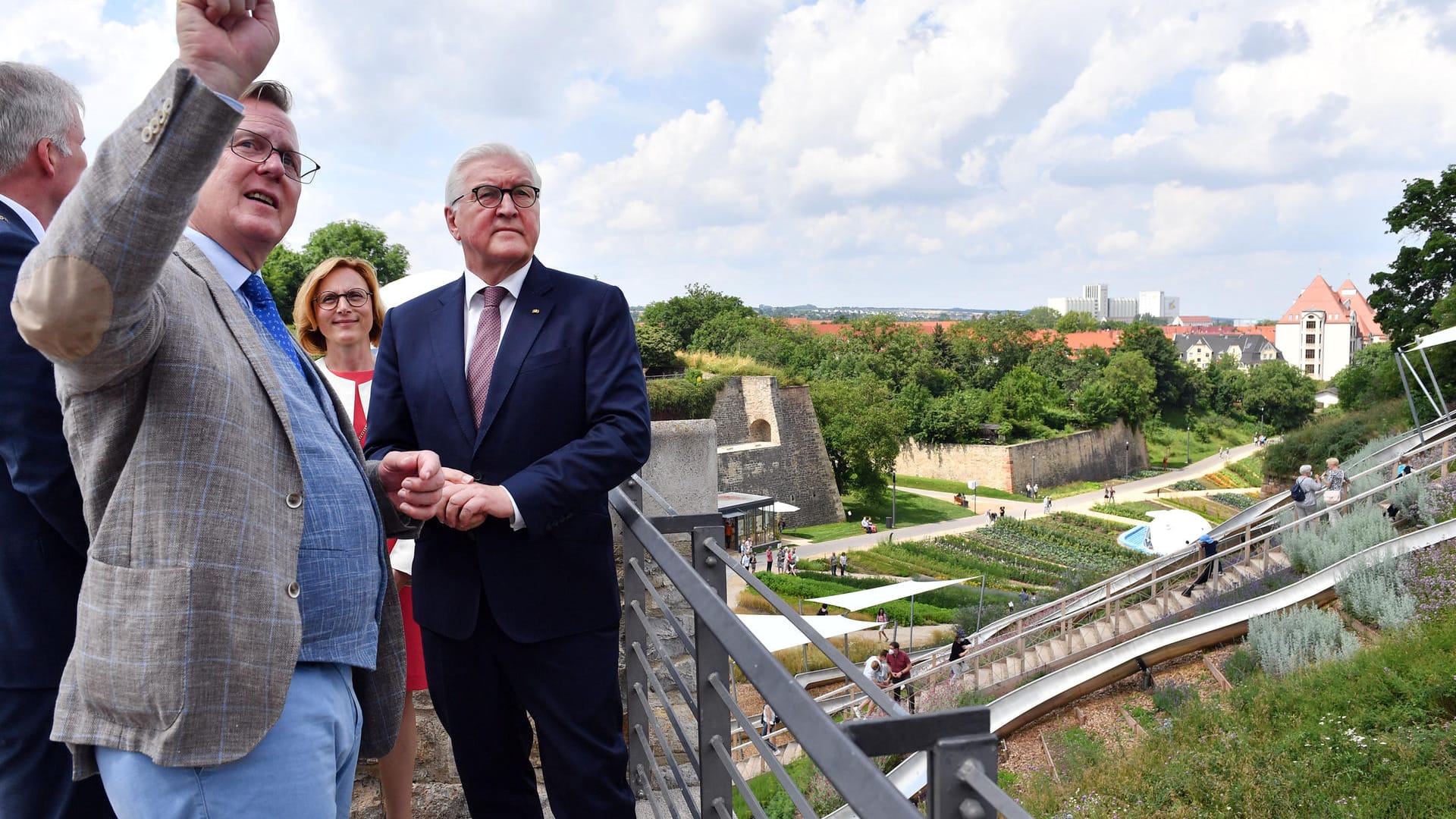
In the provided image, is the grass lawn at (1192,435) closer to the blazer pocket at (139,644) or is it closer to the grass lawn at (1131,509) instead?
the grass lawn at (1131,509)

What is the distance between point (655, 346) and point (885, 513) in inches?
518

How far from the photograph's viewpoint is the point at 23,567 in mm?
1489

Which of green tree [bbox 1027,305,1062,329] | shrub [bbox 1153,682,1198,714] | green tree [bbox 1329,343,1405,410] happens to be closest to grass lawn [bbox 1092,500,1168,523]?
green tree [bbox 1329,343,1405,410]

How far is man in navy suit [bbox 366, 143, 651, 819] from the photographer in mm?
1919

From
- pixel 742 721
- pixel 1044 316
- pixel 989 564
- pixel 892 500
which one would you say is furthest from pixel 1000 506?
pixel 1044 316

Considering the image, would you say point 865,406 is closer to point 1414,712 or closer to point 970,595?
point 970,595

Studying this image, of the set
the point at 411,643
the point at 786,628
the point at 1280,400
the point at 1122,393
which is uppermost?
the point at 411,643

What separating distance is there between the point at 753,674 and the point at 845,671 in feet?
0.63

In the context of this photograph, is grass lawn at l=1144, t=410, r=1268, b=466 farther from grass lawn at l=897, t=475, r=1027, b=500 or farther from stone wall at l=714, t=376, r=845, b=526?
stone wall at l=714, t=376, r=845, b=526

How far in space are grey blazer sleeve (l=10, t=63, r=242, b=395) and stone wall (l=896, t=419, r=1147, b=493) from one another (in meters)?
46.0

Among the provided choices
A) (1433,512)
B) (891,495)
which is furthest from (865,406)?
(1433,512)

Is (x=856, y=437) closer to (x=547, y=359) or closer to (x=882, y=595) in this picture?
(x=882, y=595)

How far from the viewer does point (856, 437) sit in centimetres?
3994

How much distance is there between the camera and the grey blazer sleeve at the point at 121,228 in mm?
988
